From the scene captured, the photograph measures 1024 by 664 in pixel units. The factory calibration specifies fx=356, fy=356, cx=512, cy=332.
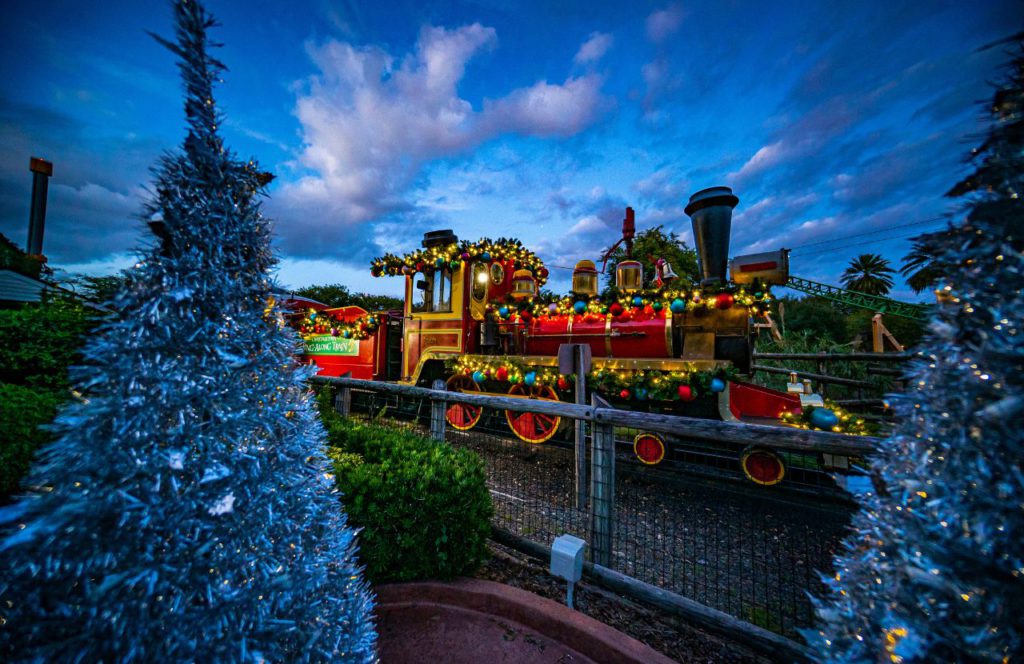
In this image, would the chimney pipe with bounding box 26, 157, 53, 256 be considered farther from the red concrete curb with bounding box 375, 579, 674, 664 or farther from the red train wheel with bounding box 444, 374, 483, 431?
the red concrete curb with bounding box 375, 579, 674, 664

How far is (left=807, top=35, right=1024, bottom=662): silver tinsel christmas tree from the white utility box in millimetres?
1513

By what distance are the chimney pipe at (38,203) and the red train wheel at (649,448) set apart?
27.8 meters

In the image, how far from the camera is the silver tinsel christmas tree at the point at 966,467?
715 millimetres

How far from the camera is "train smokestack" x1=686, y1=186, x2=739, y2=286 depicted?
5.96 metres

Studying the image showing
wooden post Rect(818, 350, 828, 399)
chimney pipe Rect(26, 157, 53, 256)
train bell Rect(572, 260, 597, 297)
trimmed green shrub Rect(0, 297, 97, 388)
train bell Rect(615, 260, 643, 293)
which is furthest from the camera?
chimney pipe Rect(26, 157, 53, 256)

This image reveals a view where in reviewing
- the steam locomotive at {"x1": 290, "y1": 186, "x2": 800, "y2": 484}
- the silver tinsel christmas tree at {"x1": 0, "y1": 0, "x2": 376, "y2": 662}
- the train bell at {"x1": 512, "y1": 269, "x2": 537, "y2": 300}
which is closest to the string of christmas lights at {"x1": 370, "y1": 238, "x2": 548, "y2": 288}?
the steam locomotive at {"x1": 290, "y1": 186, "x2": 800, "y2": 484}

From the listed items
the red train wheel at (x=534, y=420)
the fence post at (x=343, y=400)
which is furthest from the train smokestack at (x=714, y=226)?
the fence post at (x=343, y=400)

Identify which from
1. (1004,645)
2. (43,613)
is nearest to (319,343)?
(43,613)

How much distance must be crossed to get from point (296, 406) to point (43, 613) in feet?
2.10

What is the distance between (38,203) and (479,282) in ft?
87.7

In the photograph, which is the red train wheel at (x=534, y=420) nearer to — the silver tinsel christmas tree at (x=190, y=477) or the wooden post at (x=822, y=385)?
the silver tinsel christmas tree at (x=190, y=477)

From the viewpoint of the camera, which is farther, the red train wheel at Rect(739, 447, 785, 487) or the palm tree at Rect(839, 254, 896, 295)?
the palm tree at Rect(839, 254, 896, 295)

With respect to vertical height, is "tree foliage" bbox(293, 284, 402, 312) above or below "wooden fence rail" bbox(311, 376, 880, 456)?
above

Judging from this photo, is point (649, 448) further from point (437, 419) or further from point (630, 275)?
point (437, 419)
